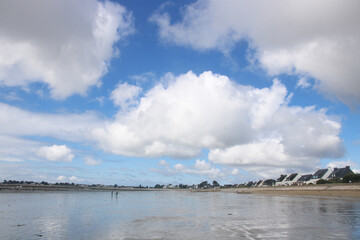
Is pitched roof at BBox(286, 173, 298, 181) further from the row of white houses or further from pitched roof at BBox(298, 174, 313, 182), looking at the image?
pitched roof at BBox(298, 174, 313, 182)

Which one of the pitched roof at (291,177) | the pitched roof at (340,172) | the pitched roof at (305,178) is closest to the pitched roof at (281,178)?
the pitched roof at (291,177)

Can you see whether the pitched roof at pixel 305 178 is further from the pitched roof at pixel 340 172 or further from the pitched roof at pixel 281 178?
the pitched roof at pixel 281 178

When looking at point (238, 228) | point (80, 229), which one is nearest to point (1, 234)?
point (80, 229)

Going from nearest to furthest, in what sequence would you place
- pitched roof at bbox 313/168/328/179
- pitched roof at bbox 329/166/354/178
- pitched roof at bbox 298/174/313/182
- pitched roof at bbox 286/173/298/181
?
pitched roof at bbox 329/166/354/178 < pitched roof at bbox 313/168/328/179 < pitched roof at bbox 298/174/313/182 < pitched roof at bbox 286/173/298/181

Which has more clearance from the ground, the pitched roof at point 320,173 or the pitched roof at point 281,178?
the pitched roof at point 320,173

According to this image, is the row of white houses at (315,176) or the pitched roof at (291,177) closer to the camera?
the row of white houses at (315,176)

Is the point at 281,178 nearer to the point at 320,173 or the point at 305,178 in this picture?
the point at 305,178

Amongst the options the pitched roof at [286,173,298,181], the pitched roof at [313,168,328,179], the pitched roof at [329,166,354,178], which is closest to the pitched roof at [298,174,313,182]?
the pitched roof at [286,173,298,181]

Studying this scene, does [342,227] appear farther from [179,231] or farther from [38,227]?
[38,227]

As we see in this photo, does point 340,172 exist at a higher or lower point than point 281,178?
higher

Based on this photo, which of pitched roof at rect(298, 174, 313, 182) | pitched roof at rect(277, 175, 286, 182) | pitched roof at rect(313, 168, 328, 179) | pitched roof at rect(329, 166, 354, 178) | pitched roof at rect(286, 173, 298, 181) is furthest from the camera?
pitched roof at rect(277, 175, 286, 182)

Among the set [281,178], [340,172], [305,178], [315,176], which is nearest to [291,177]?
[305,178]

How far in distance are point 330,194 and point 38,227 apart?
77257 millimetres

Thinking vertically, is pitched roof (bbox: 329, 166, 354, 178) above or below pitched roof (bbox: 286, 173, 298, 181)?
above
